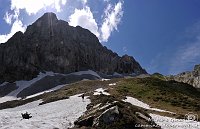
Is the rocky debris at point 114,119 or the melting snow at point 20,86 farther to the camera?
the melting snow at point 20,86

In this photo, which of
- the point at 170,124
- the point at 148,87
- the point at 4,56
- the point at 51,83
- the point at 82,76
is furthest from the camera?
the point at 4,56

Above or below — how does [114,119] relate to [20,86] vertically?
below

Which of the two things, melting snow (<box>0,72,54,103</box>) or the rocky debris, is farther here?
melting snow (<box>0,72,54,103</box>)

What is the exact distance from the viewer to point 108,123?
37.1 m

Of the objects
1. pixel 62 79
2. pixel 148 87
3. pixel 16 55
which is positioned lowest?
pixel 148 87

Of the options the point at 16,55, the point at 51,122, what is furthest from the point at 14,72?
the point at 51,122

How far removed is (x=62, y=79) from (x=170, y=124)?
132 m

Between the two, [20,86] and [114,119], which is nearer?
[114,119]

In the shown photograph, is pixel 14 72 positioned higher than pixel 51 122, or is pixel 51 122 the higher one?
pixel 14 72

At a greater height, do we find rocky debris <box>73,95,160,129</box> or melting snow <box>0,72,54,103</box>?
melting snow <box>0,72,54,103</box>

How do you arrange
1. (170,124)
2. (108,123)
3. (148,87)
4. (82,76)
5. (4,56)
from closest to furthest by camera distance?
1. (108,123)
2. (170,124)
3. (148,87)
4. (82,76)
5. (4,56)

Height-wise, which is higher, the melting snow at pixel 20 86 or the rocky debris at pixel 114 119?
the melting snow at pixel 20 86

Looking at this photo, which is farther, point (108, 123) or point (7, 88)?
point (7, 88)

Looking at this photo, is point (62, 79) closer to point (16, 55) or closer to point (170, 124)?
point (16, 55)
